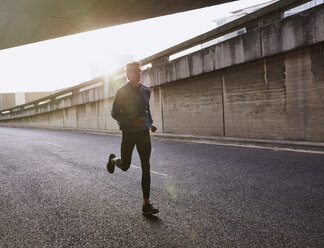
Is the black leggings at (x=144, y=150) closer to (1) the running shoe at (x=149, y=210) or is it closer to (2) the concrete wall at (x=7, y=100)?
(1) the running shoe at (x=149, y=210)

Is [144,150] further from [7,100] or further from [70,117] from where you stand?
[7,100]

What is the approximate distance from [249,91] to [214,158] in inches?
154

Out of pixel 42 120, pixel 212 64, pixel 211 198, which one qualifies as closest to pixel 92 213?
pixel 211 198

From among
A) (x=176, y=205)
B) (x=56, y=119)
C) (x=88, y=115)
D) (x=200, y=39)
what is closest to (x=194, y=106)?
(x=200, y=39)

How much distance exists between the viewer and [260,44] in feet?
30.7

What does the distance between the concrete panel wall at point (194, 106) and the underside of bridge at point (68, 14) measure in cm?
377

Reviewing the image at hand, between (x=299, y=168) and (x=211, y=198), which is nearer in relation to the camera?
(x=211, y=198)

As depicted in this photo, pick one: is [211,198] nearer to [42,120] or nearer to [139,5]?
[139,5]

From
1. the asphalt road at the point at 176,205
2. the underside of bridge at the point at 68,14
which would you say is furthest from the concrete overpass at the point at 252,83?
the asphalt road at the point at 176,205

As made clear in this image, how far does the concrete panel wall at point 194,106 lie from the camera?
11664 mm

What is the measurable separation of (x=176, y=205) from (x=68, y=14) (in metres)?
6.88

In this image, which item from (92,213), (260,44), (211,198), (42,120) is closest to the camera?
(92,213)

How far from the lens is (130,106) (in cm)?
374

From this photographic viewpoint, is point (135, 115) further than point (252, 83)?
No
